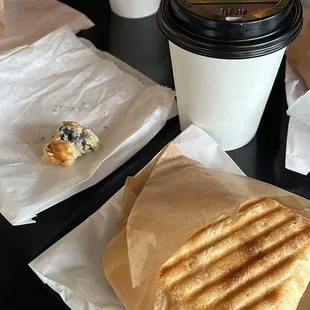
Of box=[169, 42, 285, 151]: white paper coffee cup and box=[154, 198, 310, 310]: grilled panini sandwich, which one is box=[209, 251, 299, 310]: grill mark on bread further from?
box=[169, 42, 285, 151]: white paper coffee cup

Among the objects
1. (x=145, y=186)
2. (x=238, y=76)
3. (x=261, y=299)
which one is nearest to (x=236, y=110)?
(x=238, y=76)

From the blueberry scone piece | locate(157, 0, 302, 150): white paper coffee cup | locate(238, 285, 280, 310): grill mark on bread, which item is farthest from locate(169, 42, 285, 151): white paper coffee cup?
locate(238, 285, 280, 310): grill mark on bread

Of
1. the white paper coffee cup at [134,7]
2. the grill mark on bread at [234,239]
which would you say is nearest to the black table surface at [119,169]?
the white paper coffee cup at [134,7]

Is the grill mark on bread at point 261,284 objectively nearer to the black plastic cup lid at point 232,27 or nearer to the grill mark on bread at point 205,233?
the grill mark on bread at point 205,233

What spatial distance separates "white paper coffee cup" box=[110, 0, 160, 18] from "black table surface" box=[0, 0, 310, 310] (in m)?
0.01

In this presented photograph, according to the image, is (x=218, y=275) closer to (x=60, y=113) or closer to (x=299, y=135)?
(x=299, y=135)

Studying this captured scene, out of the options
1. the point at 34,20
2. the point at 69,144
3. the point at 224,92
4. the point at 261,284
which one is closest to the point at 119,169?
the point at 69,144

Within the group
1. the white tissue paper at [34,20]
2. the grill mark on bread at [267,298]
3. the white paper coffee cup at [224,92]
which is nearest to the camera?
the grill mark on bread at [267,298]

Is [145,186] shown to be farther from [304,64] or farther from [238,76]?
[304,64]

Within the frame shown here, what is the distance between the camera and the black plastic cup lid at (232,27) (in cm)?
67

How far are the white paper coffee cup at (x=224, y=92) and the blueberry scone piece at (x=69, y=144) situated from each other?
141mm

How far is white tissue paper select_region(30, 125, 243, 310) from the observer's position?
0.63 meters

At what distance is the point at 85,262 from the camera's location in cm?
67

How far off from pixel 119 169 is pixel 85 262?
18 centimetres
